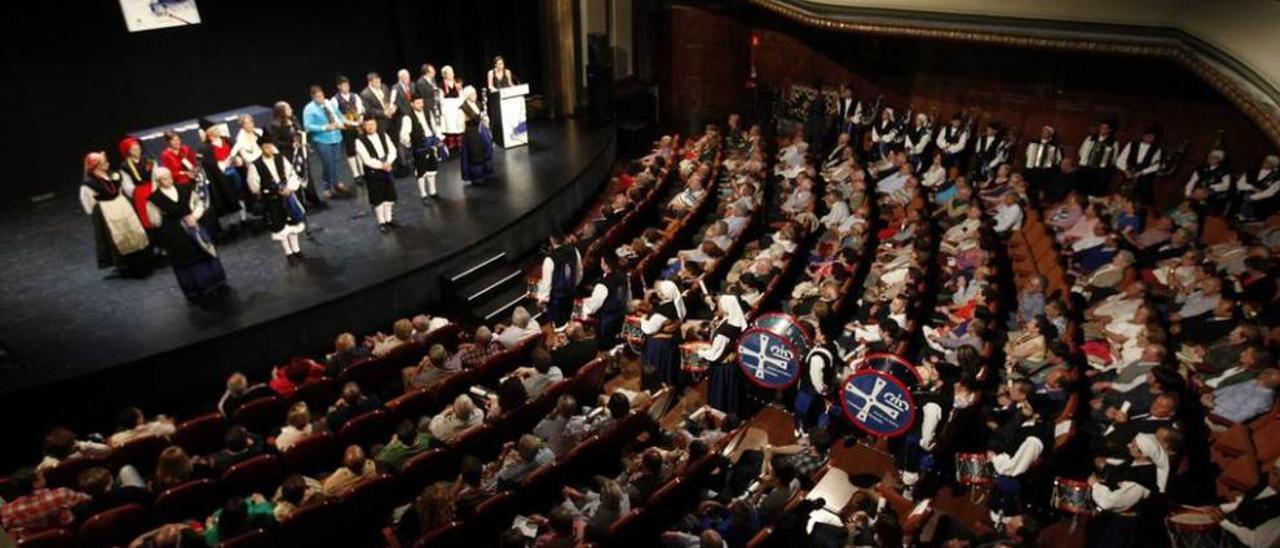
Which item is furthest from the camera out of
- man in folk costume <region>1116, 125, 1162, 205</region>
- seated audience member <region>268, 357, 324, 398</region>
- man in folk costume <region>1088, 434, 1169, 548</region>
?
man in folk costume <region>1116, 125, 1162, 205</region>

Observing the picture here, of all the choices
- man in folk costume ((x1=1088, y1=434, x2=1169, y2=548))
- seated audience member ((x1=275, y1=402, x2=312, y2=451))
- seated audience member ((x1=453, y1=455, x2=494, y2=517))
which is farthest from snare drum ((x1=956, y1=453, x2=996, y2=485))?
seated audience member ((x1=275, y1=402, x2=312, y2=451))

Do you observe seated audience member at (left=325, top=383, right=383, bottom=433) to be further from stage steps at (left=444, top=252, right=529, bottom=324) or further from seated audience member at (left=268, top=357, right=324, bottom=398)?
stage steps at (left=444, top=252, right=529, bottom=324)

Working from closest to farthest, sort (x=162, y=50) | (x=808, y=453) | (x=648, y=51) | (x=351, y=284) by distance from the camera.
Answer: (x=808, y=453)
(x=351, y=284)
(x=162, y=50)
(x=648, y=51)

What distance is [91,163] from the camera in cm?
670

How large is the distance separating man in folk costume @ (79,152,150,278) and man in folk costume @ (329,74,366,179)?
227 centimetres

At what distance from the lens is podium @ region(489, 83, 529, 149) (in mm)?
10680

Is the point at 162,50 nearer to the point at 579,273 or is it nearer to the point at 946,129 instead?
the point at 579,273

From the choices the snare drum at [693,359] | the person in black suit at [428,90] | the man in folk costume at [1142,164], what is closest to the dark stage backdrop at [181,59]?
the person in black suit at [428,90]

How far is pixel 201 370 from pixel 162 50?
18.4 feet

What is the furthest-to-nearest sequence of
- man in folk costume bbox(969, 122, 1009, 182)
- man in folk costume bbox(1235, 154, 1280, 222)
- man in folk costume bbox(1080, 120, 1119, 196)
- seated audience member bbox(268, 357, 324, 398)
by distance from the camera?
1. man in folk costume bbox(969, 122, 1009, 182)
2. man in folk costume bbox(1080, 120, 1119, 196)
3. man in folk costume bbox(1235, 154, 1280, 222)
4. seated audience member bbox(268, 357, 324, 398)

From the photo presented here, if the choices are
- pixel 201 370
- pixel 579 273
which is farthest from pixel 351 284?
pixel 579 273

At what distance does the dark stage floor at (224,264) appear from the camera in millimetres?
6215

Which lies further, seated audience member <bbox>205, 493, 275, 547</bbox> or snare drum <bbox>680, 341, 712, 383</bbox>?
snare drum <bbox>680, 341, 712, 383</bbox>

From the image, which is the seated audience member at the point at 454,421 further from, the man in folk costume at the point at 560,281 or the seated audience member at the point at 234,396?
the man in folk costume at the point at 560,281
